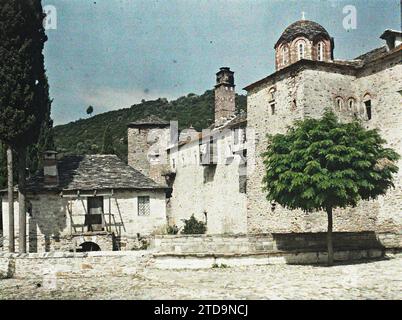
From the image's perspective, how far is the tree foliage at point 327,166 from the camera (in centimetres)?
1543

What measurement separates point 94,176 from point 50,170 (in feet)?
A: 7.43

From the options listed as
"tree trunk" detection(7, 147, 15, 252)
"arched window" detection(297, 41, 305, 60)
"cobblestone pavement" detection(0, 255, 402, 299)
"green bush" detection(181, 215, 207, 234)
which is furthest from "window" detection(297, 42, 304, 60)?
"green bush" detection(181, 215, 207, 234)

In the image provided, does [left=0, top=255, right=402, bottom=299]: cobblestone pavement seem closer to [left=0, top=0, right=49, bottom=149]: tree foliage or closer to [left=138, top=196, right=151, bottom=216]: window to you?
[left=0, top=0, right=49, bottom=149]: tree foliage

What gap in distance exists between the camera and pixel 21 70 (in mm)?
19859

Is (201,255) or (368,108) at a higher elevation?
(368,108)

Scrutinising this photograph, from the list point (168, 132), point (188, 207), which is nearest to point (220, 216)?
point (188, 207)

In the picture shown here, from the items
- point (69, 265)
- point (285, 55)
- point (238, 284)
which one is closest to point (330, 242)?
point (238, 284)

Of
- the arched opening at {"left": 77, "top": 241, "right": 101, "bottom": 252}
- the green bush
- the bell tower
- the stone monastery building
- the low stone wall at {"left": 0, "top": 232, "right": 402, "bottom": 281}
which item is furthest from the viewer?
the bell tower

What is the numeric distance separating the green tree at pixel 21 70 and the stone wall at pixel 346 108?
11.0 meters

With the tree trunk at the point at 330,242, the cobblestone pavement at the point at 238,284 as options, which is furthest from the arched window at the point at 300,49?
the cobblestone pavement at the point at 238,284

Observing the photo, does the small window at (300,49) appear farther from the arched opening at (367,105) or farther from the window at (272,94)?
the arched opening at (367,105)

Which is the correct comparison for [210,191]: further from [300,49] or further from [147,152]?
[300,49]

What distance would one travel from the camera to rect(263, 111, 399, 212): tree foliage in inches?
607

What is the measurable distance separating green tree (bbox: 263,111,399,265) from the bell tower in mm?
18709
